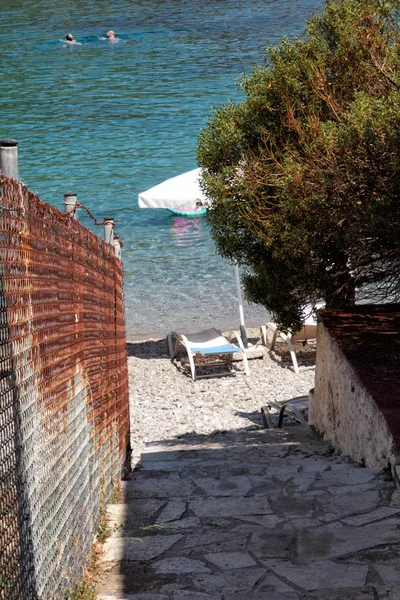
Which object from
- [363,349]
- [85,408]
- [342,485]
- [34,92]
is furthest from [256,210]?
[34,92]

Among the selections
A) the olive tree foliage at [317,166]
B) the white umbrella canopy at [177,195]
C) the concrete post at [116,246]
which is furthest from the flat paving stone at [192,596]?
the white umbrella canopy at [177,195]

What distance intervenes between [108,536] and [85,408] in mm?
706

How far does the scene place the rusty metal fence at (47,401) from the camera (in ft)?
9.49

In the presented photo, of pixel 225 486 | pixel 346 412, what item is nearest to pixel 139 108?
pixel 346 412

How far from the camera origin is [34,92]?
4194 centimetres

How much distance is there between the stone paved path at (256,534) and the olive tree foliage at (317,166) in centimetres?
224

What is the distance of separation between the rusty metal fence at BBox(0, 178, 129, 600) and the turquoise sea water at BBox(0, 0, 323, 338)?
37.7 feet

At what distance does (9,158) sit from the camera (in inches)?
135

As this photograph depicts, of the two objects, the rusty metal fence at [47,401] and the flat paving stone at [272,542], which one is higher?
the rusty metal fence at [47,401]

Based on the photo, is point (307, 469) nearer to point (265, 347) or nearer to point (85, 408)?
point (85, 408)

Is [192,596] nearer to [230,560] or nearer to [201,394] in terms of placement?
[230,560]

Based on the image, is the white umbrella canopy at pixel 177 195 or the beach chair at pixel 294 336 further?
the white umbrella canopy at pixel 177 195

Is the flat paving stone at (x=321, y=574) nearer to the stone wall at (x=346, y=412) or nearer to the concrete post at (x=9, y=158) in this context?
the stone wall at (x=346, y=412)

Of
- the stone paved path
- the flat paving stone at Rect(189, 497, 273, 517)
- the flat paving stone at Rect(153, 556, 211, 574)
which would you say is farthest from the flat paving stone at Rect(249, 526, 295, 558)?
the flat paving stone at Rect(189, 497, 273, 517)
